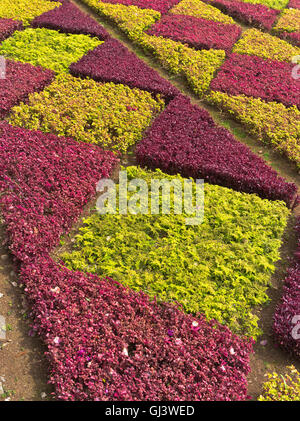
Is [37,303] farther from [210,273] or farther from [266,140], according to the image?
[266,140]

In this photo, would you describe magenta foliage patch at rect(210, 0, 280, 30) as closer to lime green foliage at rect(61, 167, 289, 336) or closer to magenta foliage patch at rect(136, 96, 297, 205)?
magenta foliage patch at rect(136, 96, 297, 205)

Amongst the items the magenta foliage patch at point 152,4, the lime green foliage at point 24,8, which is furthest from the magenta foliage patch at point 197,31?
the lime green foliage at point 24,8

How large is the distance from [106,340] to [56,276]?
1.30 meters

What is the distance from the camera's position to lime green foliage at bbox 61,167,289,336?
6.32m

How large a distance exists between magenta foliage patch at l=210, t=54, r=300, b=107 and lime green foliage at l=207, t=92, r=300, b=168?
360mm

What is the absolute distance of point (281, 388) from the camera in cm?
532

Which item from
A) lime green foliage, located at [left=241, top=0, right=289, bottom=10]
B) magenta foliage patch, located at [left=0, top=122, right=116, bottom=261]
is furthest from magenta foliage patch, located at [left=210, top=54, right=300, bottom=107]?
lime green foliage, located at [left=241, top=0, right=289, bottom=10]

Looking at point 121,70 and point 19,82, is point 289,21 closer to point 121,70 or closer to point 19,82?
point 121,70

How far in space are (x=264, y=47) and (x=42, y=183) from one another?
33.9 ft

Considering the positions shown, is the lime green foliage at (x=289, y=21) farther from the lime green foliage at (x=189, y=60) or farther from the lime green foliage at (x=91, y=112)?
the lime green foliage at (x=91, y=112)

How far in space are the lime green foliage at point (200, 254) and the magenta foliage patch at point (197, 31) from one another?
804 cm

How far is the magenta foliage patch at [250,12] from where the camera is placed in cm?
1650

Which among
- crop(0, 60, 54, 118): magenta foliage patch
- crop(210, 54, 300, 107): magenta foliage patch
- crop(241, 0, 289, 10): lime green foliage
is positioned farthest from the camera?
crop(241, 0, 289, 10): lime green foliage

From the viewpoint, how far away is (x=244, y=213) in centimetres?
777
